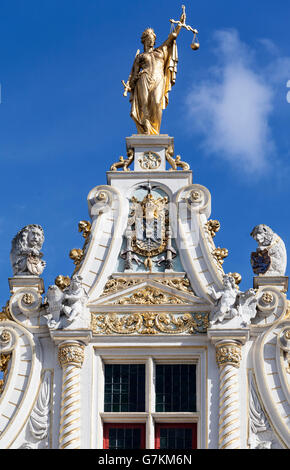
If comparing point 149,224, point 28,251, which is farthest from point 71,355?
point 149,224

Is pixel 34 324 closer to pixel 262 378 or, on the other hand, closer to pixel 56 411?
pixel 56 411

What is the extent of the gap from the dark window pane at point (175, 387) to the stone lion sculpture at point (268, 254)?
225 centimetres

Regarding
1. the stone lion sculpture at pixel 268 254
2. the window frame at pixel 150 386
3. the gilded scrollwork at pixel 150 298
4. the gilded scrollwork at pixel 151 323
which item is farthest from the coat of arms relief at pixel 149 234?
the window frame at pixel 150 386

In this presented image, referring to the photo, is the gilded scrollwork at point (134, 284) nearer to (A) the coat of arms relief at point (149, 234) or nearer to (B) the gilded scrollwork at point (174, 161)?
(A) the coat of arms relief at point (149, 234)

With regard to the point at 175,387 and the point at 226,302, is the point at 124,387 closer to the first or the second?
the point at 175,387

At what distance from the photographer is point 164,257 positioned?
31.2 m

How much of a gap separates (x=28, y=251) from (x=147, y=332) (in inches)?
108

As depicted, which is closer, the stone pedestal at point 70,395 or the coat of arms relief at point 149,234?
the stone pedestal at point 70,395

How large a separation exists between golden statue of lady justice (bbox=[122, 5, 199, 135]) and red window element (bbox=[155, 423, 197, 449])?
19.5 ft

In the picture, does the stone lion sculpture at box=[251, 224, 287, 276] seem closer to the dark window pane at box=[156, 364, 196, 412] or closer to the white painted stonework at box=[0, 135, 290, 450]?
the white painted stonework at box=[0, 135, 290, 450]

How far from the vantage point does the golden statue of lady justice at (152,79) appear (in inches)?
1297

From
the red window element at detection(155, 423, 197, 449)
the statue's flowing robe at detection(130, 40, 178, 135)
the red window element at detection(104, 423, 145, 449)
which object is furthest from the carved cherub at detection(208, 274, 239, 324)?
the statue's flowing robe at detection(130, 40, 178, 135)

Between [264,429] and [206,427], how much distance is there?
0.99 metres

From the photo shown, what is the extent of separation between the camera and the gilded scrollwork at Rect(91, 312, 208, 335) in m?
30.3
